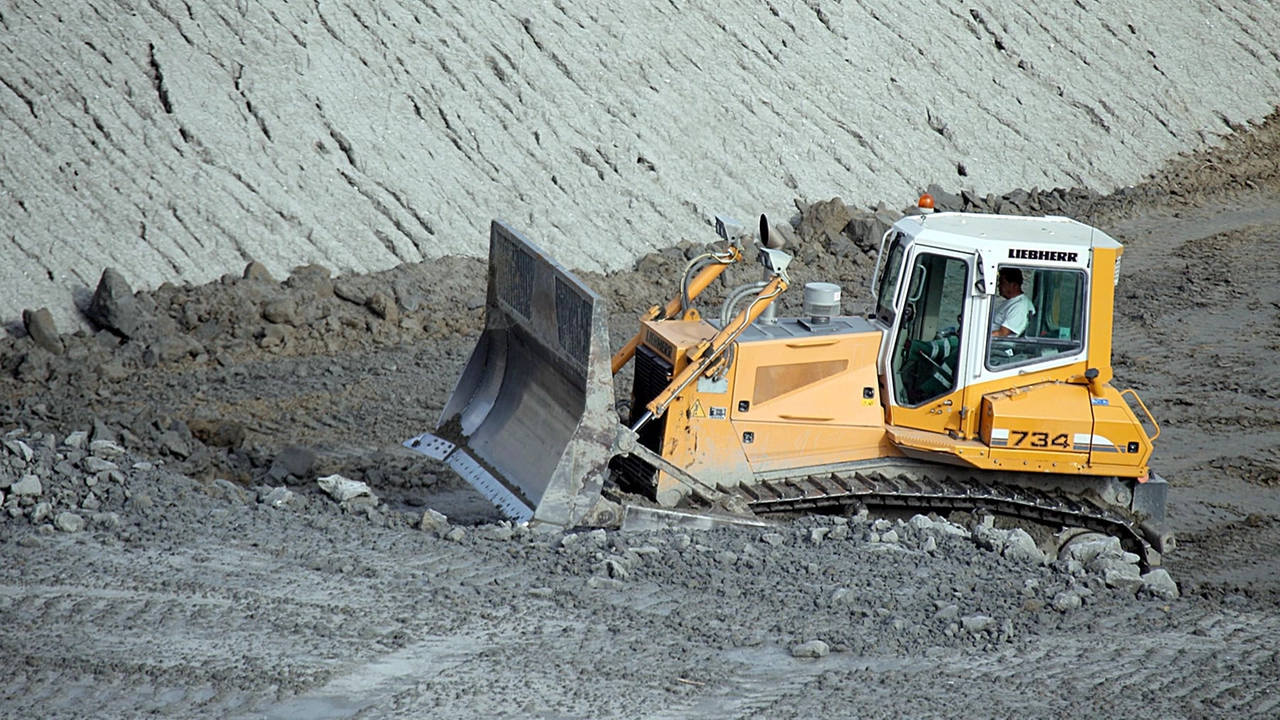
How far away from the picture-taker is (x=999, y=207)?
54.1 ft

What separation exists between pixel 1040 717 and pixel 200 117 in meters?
10.7

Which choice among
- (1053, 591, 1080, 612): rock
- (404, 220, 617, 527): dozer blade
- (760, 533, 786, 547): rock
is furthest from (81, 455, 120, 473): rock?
(1053, 591, 1080, 612): rock

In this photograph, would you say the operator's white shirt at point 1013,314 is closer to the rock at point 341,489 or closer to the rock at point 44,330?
the rock at point 341,489

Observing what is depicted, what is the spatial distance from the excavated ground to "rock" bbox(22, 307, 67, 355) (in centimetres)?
33

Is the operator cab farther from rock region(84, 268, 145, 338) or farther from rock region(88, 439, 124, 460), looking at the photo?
rock region(84, 268, 145, 338)

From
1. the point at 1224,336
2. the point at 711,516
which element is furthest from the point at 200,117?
the point at 1224,336

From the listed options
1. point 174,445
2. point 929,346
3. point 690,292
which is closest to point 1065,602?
point 929,346

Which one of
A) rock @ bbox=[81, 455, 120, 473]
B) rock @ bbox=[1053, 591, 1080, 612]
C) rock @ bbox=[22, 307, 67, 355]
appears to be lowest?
rock @ bbox=[1053, 591, 1080, 612]

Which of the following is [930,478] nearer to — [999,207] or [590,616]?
[590,616]

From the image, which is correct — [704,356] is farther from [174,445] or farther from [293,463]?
[174,445]

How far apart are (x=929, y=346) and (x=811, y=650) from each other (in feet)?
8.75

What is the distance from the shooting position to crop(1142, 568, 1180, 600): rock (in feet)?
24.3

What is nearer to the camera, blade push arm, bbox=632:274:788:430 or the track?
blade push arm, bbox=632:274:788:430

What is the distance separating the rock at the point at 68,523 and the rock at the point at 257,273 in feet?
17.8
